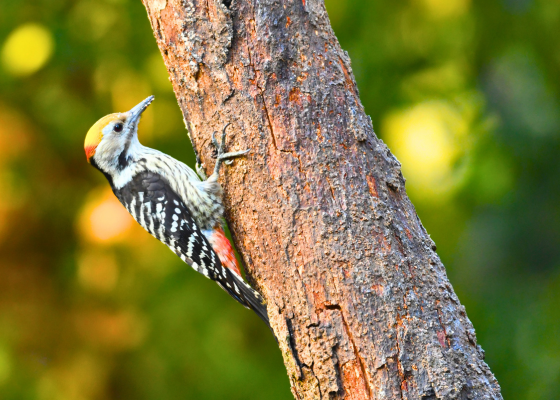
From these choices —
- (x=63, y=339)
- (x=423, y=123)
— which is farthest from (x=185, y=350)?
(x=423, y=123)

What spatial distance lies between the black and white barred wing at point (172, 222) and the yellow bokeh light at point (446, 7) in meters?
2.76

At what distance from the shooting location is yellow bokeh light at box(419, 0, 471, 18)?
4367mm

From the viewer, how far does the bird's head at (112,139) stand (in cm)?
347

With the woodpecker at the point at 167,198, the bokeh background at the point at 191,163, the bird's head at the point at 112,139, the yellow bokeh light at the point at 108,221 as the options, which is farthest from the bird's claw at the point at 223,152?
the yellow bokeh light at the point at 108,221

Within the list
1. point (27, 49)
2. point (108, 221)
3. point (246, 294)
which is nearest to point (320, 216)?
point (246, 294)

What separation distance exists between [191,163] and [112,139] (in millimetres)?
1106

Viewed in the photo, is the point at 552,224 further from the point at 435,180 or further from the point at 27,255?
the point at 27,255

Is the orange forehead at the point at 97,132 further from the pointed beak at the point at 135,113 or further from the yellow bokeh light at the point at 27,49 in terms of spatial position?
the yellow bokeh light at the point at 27,49

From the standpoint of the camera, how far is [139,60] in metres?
4.56

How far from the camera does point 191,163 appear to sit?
4535mm

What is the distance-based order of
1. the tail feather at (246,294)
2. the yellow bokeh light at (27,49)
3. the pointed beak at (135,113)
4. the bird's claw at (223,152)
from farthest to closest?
the yellow bokeh light at (27,49)
the pointed beak at (135,113)
the tail feather at (246,294)
the bird's claw at (223,152)

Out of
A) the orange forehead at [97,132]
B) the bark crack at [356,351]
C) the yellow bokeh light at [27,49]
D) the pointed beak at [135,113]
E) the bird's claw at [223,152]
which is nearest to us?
the bark crack at [356,351]

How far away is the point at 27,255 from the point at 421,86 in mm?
4075

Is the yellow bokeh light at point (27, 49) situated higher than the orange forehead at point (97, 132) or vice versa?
the yellow bokeh light at point (27, 49)
